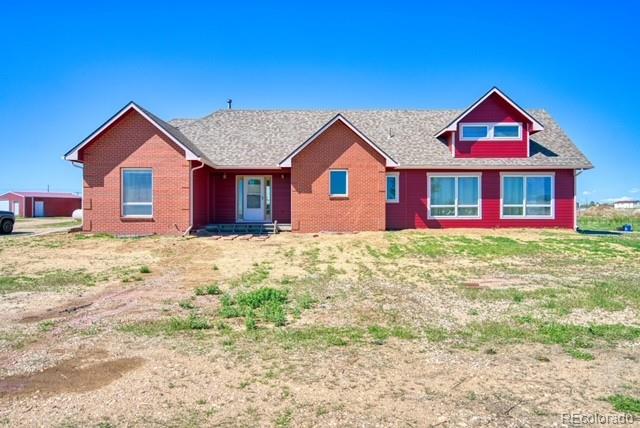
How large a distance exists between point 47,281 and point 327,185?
41.5 ft

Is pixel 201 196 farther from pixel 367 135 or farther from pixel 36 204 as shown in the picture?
pixel 36 204

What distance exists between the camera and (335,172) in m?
21.0

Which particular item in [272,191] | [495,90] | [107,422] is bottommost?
[107,422]

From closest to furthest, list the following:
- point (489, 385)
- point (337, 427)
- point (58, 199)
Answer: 1. point (337, 427)
2. point (489, 385)
3. point (58, 199)

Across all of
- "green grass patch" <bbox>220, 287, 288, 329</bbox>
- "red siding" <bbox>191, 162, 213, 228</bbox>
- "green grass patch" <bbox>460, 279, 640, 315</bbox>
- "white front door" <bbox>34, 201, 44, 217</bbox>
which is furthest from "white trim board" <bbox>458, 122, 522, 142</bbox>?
"white front door" <bbox>34, 201, 44, 217</bbox>

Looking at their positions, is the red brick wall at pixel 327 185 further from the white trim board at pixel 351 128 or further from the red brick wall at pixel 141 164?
the red brick wall at pixel 141 164

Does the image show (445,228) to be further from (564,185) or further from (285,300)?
(285,300)

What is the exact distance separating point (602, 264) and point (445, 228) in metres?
9.62

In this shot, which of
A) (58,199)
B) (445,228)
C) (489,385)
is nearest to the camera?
(489,385)

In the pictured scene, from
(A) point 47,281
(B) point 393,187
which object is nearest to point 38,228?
(A) point 47,281

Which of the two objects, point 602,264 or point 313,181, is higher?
point 313,181

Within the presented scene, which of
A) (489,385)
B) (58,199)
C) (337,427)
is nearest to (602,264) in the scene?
(489,385)

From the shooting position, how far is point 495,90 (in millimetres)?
22078

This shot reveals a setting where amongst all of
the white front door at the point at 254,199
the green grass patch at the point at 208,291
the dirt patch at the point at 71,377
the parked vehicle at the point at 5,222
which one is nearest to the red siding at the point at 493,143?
the white front door at the point at 254,199
